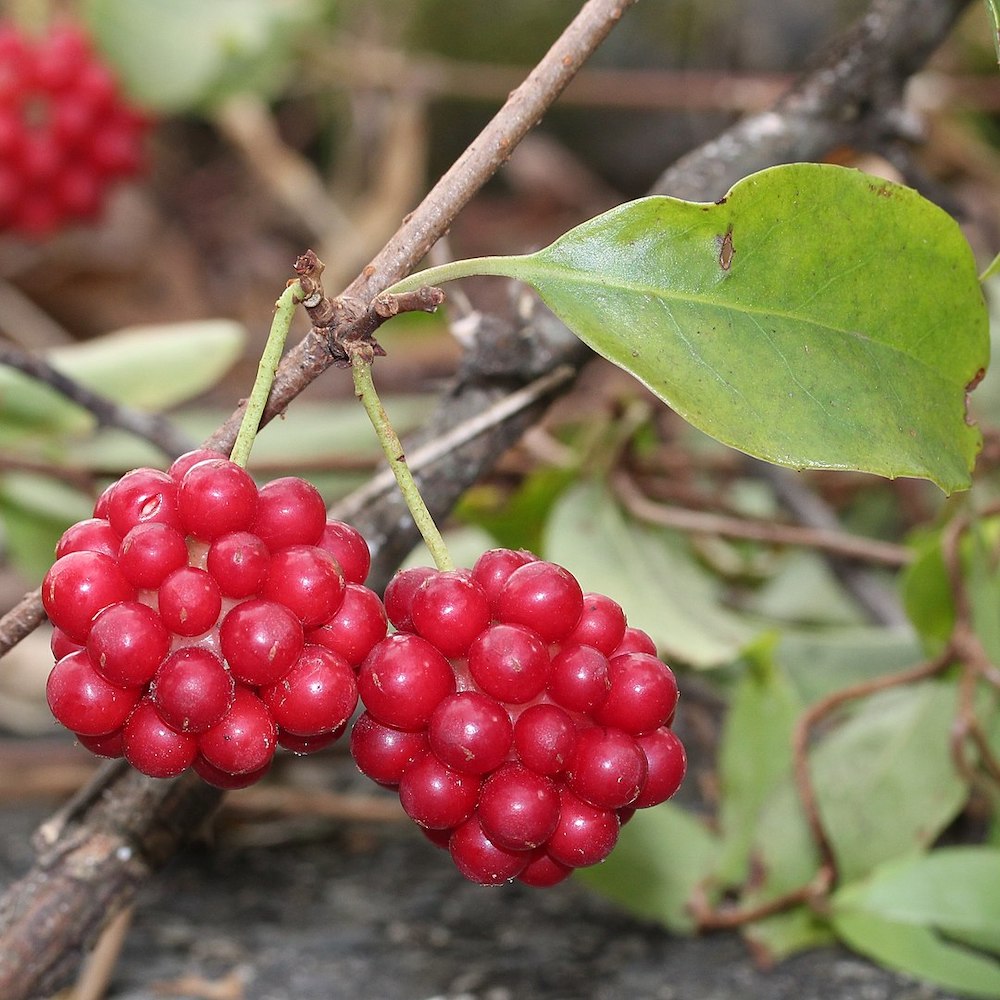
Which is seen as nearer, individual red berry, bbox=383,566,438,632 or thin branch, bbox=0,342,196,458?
individual red berry, bbox=383,566,438,632

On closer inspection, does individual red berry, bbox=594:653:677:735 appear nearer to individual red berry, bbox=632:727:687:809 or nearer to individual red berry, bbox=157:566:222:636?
individual red berry, bbox=632:727:687:809

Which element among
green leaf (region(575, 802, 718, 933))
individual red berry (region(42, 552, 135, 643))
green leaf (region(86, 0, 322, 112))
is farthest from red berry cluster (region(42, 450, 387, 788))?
green leaf (region(86, 0, 322, 112))

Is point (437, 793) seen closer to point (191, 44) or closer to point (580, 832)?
point (580, 832)

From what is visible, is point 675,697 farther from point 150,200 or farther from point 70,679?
point 150,200

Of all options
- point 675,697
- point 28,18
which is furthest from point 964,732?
point 28,18

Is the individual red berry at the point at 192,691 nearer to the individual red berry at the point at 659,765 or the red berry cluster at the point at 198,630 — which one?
the red berry cluster at the point at 198,630

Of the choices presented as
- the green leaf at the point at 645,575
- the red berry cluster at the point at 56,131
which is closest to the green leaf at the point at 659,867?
the green leaf at the point at 645,575
